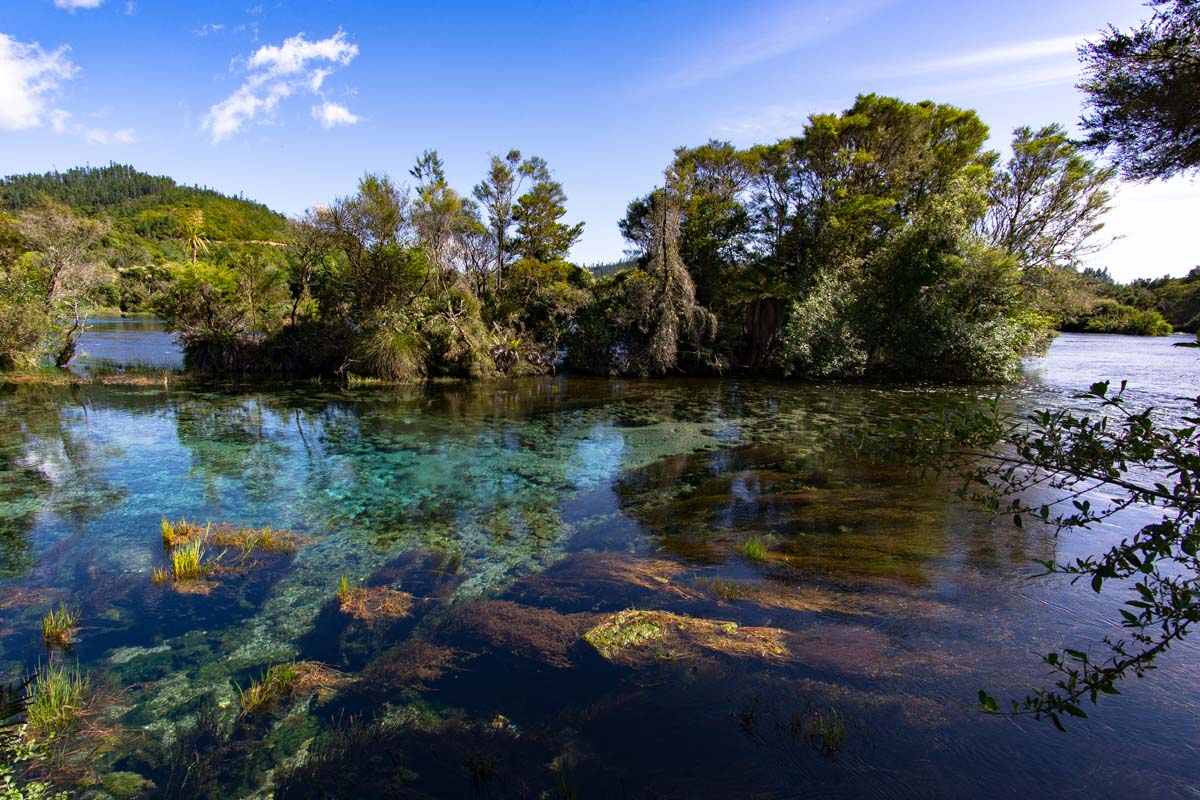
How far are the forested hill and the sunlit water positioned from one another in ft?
358

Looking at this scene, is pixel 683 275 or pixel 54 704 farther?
pixel 683 275

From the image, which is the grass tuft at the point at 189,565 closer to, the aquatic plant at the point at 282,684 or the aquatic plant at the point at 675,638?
the aquatic plant at the point at 282,684

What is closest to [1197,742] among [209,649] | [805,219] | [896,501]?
[896,501]

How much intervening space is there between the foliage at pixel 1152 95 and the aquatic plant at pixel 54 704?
33.4 ft

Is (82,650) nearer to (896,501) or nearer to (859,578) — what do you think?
(859,578)

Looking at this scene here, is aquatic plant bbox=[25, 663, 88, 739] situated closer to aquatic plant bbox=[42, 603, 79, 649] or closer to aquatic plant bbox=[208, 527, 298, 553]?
aquatic plant bbox=[42, 603, 79, 649]

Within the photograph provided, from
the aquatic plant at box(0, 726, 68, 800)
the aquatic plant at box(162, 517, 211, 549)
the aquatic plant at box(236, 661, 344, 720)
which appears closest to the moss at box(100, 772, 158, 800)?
the aquatic plant at box(0, 726, 68, 800)

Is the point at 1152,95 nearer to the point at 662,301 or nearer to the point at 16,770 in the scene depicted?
the point at 16,770

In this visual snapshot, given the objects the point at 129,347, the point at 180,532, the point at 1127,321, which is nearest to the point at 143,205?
the point at 129,347

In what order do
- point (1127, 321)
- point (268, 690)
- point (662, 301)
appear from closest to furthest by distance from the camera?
point (268, 690)
point (662, 301)
point (1127, 321)

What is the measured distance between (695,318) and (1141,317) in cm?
5356

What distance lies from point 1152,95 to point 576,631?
24.1ft

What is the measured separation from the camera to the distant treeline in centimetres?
2167

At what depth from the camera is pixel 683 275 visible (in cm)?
2453
